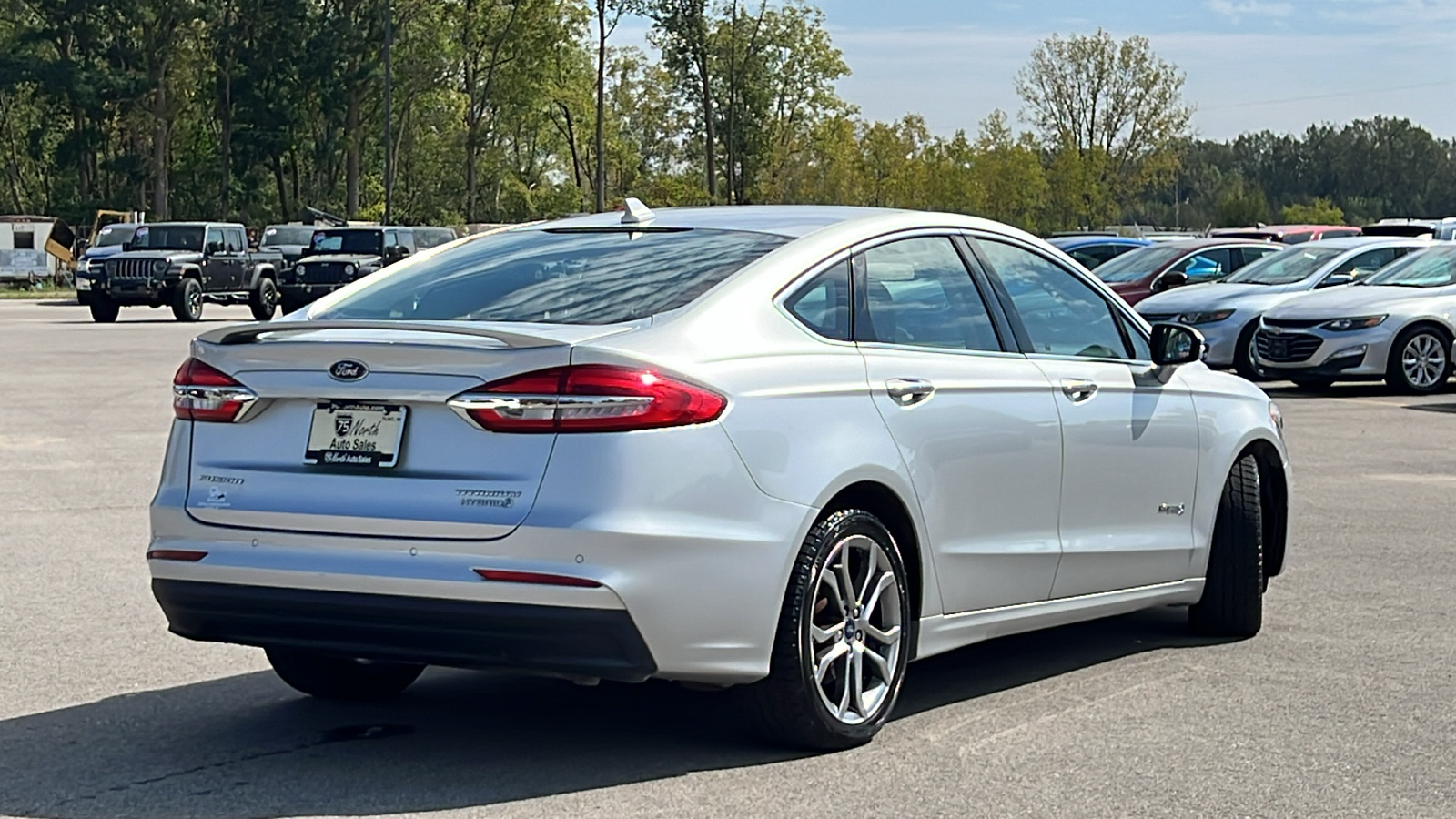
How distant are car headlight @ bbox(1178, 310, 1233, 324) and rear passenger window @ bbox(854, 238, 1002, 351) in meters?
16.7

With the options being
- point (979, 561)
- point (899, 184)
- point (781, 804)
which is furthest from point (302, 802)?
point (899, 184)

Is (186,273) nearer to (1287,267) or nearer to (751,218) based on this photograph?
(1287,267)

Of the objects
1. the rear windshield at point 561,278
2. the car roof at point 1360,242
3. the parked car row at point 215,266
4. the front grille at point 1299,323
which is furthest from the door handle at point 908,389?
the parked car row at point 215,266

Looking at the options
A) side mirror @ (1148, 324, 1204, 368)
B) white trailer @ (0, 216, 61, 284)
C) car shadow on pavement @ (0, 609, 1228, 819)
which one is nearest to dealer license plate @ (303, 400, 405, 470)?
car shadow on pavement @ (0, 609, 1228, 819)

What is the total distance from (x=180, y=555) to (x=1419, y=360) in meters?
17.5

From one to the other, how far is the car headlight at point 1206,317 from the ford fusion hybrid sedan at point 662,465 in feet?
53.7

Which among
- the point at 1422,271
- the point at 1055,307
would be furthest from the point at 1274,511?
the point at 1422,271

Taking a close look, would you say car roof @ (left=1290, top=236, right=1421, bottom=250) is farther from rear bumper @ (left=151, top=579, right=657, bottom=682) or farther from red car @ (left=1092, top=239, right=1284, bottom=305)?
rear bumper @ (left=151, top=579, right=657, bottom=682)

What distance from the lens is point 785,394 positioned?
548cm

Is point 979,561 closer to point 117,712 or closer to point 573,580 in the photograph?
point 573,580

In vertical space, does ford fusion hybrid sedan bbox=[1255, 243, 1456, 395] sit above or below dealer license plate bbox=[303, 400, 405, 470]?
below

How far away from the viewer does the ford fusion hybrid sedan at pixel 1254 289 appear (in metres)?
22.5

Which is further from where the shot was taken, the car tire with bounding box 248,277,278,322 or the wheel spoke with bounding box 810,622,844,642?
the car tire with bounding box 248,277,278,322

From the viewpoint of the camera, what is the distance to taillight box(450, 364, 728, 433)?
5.07 metres
